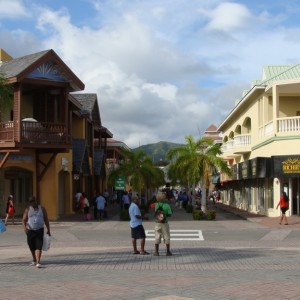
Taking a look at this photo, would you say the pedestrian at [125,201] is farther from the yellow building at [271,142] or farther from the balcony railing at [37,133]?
the yellow building at [271,142]

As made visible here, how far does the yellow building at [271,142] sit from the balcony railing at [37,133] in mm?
11414

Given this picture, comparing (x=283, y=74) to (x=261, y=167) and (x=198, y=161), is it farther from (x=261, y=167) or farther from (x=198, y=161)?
(x=198, y=161)

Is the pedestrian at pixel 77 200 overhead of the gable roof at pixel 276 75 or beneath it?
beneath

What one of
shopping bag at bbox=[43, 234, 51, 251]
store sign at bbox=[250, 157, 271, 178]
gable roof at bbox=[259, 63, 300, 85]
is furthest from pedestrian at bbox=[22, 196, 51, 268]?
gable roof at bbox=[259, 63, 300, 85]

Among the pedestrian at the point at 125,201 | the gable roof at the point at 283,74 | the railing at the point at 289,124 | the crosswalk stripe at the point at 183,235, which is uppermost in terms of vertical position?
the gable roof at the point at 283,74

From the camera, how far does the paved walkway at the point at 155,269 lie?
30.4 feet

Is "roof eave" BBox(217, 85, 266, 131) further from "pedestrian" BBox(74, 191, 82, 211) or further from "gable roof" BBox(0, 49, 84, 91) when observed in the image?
"pedestrian" BBox(74, 191, 82, 211)

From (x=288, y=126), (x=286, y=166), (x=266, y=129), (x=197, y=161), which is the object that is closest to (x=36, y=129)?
(x=197, y=161)

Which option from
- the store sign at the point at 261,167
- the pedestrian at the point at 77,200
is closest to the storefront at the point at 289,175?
the store sign at the point at 261,167

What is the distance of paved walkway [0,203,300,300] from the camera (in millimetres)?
9273

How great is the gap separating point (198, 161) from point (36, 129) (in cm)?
1030

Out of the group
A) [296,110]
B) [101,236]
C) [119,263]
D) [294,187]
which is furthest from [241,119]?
[119,263]

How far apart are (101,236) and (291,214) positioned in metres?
13.7

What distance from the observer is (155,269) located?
40.1 feet
